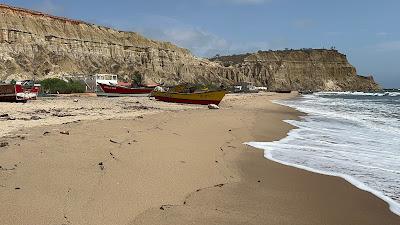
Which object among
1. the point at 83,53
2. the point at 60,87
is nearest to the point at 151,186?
the point at 60,87

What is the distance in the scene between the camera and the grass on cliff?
4247 centimetres

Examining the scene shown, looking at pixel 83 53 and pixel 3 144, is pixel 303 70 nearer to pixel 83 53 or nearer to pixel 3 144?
pixel 83 53

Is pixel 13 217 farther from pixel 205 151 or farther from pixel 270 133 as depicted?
pixel 270 133

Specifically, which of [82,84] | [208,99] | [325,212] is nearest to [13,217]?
[325,212]

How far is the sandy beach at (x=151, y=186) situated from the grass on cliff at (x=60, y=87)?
3446cm

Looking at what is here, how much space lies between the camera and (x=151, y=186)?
5.72 metres

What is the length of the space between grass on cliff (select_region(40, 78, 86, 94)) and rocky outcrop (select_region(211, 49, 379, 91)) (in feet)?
308

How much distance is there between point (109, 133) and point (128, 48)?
76.7m

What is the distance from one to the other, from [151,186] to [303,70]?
150723mm

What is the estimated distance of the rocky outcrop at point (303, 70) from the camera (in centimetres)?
13788

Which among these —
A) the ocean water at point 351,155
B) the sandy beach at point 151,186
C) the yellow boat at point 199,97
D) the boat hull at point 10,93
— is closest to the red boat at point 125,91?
the yellow boat at point 199,97

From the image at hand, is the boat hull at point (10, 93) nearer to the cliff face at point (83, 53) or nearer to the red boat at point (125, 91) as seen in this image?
the red boat at point (125, 91)

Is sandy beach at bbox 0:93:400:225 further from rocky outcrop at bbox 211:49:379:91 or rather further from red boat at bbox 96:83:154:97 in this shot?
rocky outcrop at bbox 211:49:379:91

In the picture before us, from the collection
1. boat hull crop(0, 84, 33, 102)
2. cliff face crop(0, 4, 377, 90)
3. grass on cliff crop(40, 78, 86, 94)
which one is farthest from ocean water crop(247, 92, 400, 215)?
cliff face crop(0, 4, 377, 90)
